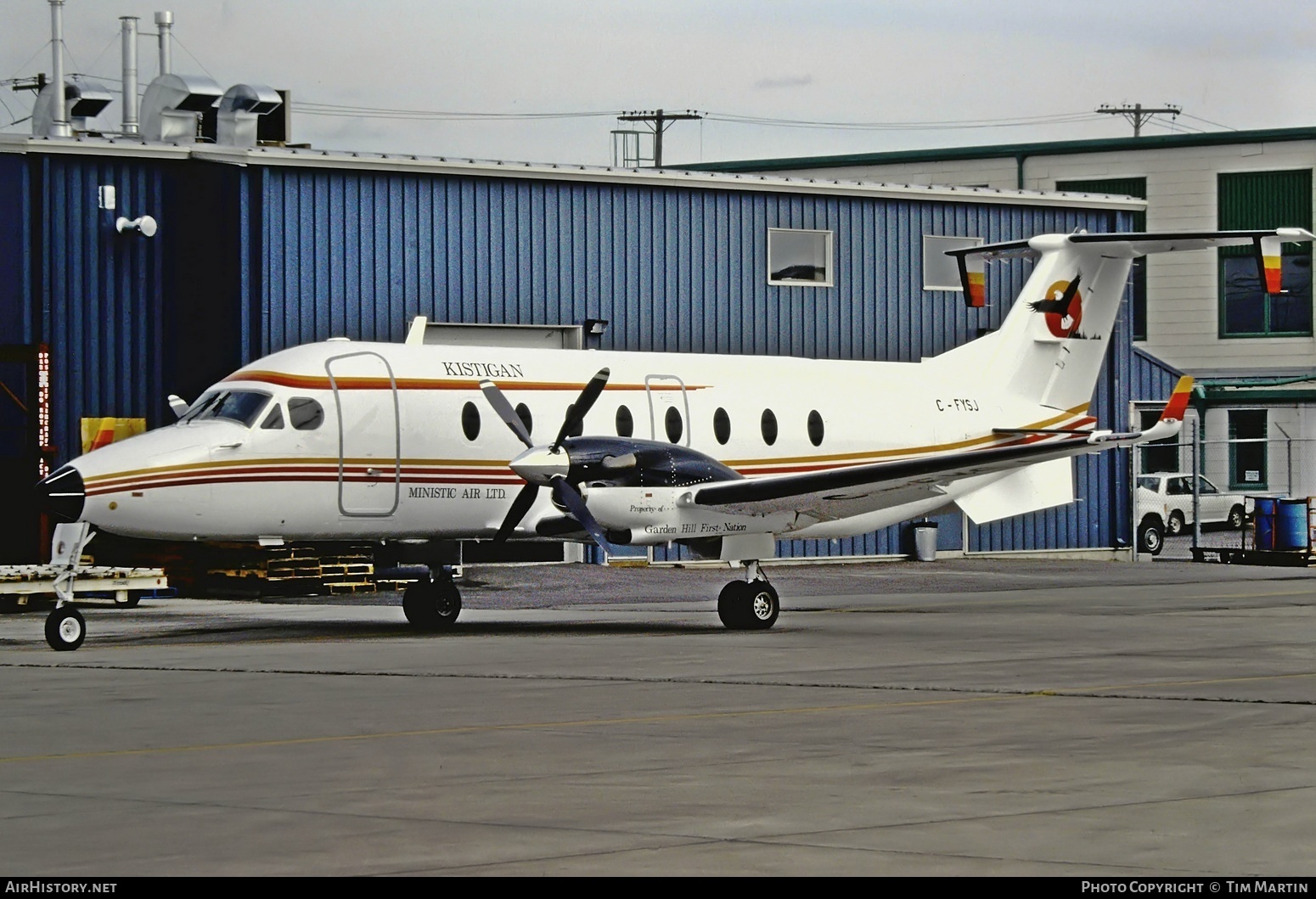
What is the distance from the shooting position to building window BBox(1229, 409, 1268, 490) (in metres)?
57.0

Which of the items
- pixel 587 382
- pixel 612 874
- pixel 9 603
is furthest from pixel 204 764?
pixel 9 603

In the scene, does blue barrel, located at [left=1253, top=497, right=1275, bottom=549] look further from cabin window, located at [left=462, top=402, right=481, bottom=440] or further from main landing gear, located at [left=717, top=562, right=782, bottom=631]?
cabin window, located at [left=462, top=402, right=481, bottom=440]

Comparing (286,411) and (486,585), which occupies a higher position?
(286,411)

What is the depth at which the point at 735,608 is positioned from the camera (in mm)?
22203

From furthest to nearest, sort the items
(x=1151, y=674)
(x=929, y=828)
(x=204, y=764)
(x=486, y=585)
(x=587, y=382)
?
(x=486, y=585)
(x=587, y=382)
(x=1151, y=674)
(x=204, y=764)
(x=929, y=828)

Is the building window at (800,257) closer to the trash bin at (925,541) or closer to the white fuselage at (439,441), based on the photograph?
the trash bin at (925,541)

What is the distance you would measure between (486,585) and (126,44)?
51.4 ft

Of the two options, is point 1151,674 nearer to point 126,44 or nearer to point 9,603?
point 9,603

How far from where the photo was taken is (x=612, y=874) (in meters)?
7.60

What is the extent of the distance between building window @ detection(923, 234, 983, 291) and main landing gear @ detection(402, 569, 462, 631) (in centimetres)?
1945

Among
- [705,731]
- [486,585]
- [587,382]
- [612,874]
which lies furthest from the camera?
[486,585]

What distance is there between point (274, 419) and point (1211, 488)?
3848 cm

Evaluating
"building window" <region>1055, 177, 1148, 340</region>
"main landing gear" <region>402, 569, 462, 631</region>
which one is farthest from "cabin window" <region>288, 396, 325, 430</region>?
"building window" <region>1055, 177, 1148, 340</region>

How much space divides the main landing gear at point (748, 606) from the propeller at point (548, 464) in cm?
187
